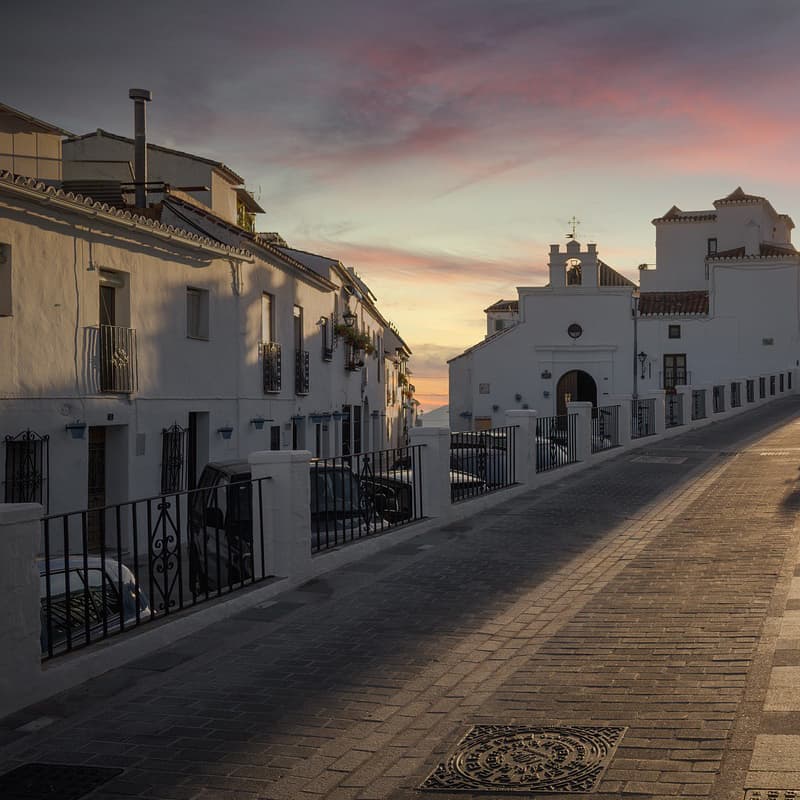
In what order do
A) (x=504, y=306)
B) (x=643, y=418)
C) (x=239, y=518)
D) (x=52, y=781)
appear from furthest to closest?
(x=504, y=306)
(x=643, y=418)
(x=239, y=518)
(x=52, y=781)

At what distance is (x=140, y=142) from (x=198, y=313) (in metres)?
5.61

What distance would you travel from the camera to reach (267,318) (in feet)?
93.7

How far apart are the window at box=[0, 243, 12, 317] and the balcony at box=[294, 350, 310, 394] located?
A: 13119mm

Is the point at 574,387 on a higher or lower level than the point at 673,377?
lower

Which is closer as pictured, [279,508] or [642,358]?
[279,508]

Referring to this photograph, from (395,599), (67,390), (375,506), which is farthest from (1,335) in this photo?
(395,599)

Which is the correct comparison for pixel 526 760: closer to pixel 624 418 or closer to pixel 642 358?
pixel 624 418

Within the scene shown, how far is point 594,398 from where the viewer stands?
58.7m

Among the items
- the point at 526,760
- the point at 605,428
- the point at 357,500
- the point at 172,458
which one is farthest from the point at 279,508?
the point at 605,428

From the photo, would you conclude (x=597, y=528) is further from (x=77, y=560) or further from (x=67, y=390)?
(x=67, y=390)

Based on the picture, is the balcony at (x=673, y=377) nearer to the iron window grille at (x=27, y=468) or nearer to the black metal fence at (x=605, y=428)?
the black metal fence at (x=605, y=428)

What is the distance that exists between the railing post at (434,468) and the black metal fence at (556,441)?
16.7ft

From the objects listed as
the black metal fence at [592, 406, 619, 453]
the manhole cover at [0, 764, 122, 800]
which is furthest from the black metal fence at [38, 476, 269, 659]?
the black metal fence at [592, 406, 619, 453]

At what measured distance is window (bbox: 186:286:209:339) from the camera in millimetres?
24312
